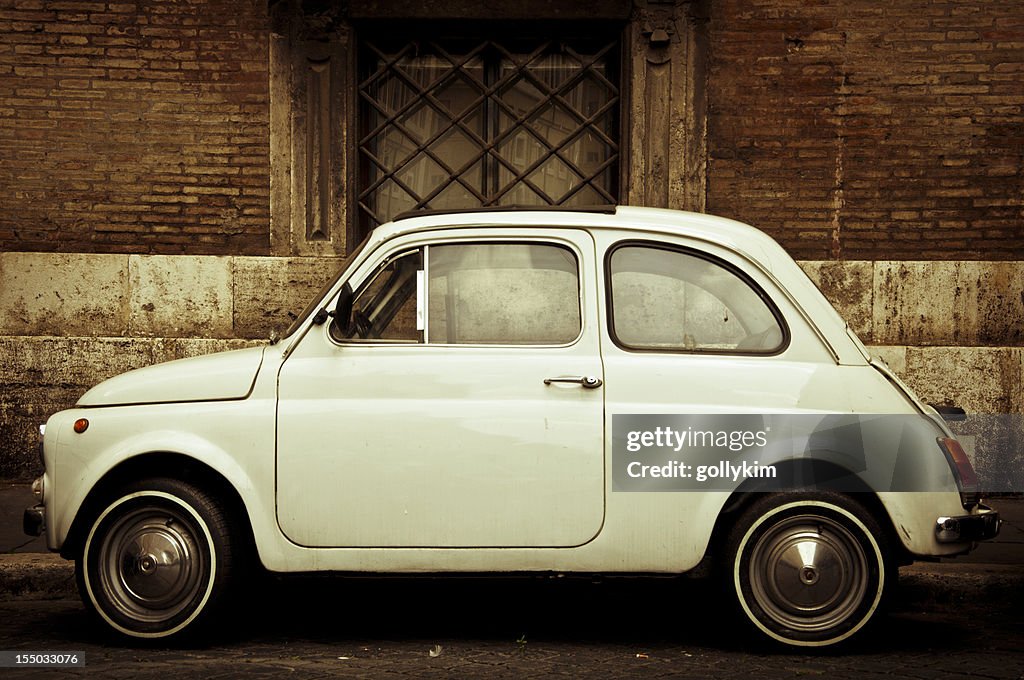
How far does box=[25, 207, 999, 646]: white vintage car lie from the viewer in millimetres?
4902

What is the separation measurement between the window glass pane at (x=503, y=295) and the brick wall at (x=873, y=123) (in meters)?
4.70

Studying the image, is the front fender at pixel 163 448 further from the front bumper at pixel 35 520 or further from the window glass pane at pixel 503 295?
the window glass pane at pixel 503 295

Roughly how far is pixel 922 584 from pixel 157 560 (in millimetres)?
3764

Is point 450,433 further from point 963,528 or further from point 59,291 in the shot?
point 59,291

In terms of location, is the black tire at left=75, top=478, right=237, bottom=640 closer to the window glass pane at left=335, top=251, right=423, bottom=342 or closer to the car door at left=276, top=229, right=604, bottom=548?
Result: the car door at left=276, top=229, right=604, bottom=548

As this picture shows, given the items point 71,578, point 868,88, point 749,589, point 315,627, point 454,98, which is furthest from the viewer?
point 454,98

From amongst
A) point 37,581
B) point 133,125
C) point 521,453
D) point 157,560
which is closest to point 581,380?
point 521,453

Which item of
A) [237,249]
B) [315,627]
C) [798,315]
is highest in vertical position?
[237,249]

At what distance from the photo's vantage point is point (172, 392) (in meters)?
5.05

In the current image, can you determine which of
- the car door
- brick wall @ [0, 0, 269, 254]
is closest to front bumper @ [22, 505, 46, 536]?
the car door

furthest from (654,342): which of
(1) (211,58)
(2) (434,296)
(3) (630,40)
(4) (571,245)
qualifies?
(1) (211,58)

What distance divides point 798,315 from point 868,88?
4891 mm

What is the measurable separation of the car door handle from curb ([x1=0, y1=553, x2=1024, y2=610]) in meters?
2.28

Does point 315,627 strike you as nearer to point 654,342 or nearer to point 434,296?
point 434,296
